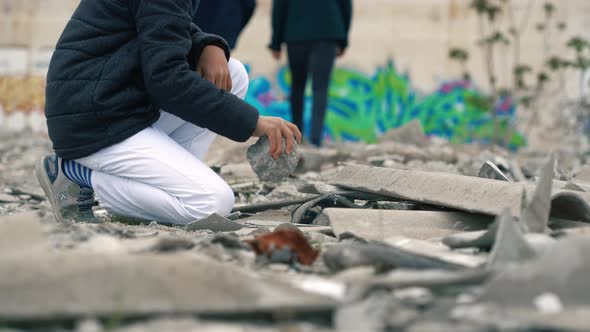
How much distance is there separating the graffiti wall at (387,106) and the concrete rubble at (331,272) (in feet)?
27.6

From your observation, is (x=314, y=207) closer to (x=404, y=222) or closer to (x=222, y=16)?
(x=404, y=222)

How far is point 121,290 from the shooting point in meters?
1.69

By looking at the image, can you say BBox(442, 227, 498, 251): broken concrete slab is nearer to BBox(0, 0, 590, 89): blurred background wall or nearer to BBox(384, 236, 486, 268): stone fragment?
BBox(384, 236, 486, 268): stone fragment

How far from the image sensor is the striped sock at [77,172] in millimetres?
3232

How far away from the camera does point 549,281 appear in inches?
68.1

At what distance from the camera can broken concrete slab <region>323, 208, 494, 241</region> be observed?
2633mm

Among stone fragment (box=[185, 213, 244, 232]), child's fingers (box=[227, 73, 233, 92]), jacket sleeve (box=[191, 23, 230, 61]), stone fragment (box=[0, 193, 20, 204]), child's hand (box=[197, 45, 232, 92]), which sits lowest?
stone fragment (box=[0, 193, 20, 204])

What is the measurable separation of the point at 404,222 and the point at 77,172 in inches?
56.5

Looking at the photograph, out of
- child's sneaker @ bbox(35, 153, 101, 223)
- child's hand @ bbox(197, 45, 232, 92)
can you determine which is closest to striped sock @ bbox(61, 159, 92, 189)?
child's sneaker @ bbox(35, 153, 101, 223)

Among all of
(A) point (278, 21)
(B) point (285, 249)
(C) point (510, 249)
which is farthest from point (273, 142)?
(A) point (278, 21)

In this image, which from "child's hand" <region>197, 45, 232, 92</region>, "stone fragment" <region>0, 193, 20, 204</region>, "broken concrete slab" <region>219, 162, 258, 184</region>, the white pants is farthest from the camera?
"broken concrete slab" <region>219, 162, 258, 184</region>

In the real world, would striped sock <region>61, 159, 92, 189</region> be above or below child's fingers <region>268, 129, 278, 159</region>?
below

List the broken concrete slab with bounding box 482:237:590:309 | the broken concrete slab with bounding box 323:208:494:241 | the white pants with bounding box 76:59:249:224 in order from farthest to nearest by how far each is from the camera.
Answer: the white pants with bounding box 76:59:249:224 → the broken concrete slab with bounding box 323:208:494:241 → the broken concrete slab with bounding box 482:237:590:309

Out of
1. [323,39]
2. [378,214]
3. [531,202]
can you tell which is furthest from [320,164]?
[531,202]
